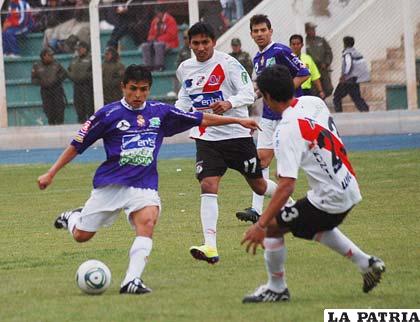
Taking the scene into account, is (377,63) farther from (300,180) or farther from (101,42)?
(300,180)

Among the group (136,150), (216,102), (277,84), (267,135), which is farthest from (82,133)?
(267,135)

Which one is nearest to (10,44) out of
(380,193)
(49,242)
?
(380,193)

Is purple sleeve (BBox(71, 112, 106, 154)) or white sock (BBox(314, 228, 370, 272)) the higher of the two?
purple sleeve (BBox(71, 112, 106, 154))

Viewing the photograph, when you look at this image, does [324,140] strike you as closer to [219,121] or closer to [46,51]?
[219,121]

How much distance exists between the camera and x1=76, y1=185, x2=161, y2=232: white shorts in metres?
9.68

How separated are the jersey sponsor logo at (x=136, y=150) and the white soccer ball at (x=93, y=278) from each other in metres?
0.90

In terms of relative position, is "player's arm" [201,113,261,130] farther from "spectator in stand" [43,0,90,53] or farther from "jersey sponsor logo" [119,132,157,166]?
"spectator in stand" [43,0,90,53]

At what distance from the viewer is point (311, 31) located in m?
27.3

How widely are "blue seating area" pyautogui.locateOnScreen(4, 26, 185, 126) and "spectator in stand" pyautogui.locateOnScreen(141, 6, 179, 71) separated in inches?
5.4

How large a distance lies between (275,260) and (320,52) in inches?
744

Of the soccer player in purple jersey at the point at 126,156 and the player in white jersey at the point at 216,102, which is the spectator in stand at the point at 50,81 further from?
the soccer player in purple jersey at the point at 126,156

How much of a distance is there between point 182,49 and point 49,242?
14.9 m

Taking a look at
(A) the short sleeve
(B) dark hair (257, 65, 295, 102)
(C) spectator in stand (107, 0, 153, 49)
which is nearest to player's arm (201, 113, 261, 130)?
(B) dark hair (257, 65, 295, 102)

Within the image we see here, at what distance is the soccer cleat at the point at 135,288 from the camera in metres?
9.11
